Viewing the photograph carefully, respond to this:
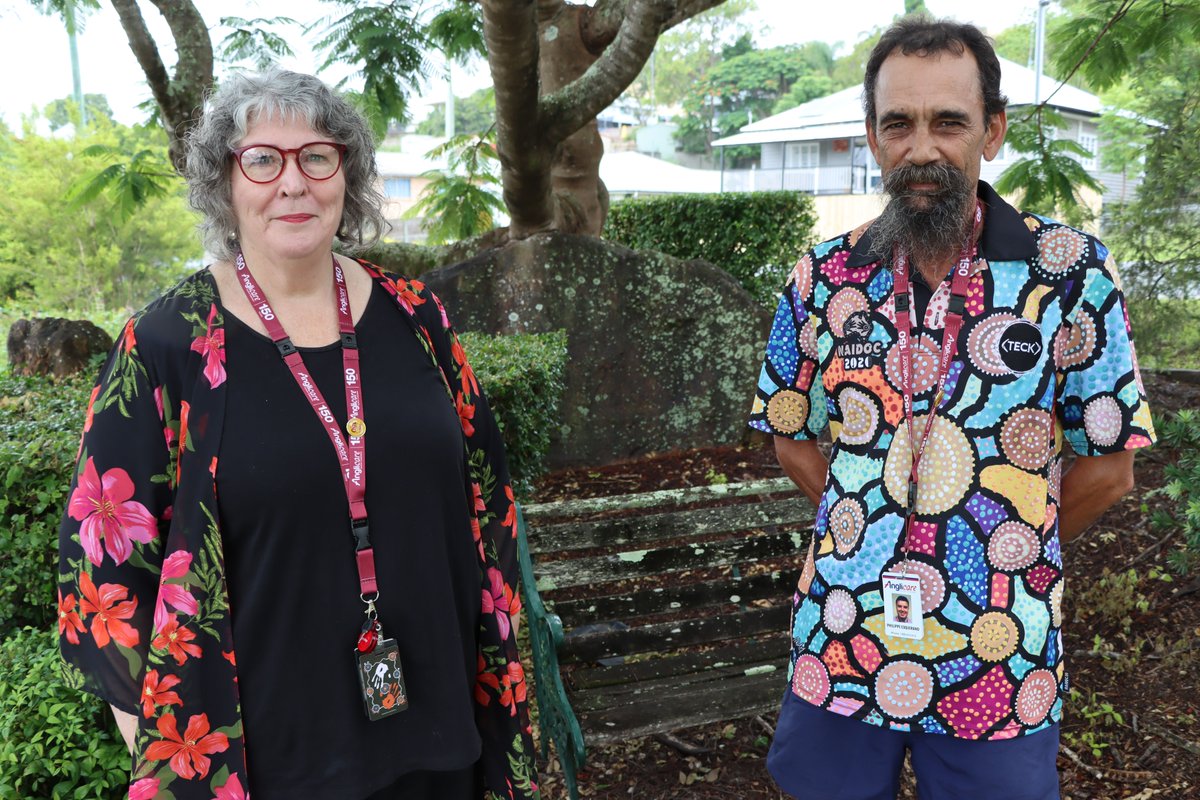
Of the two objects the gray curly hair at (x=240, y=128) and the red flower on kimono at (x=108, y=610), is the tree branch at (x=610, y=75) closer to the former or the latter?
the gray curly hair at (x=240, y=128)

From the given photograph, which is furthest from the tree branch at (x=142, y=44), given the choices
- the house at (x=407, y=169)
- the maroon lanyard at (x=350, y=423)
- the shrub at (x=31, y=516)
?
the house at (x=407, y=169)

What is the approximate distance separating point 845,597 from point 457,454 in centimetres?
82

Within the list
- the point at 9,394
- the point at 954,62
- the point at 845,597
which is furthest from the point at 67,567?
the point at 9,394

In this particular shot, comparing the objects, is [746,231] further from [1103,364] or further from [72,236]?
[72,236]

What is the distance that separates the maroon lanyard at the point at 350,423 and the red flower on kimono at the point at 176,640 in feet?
1.02

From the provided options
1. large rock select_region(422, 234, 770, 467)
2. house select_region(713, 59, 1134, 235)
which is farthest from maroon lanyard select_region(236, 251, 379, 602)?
house select_region(713, 59, 1134, 235)

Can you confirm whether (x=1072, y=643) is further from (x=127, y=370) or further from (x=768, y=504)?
(x=127, y=370)

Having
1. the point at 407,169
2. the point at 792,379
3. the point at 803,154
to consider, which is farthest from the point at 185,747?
the point at 803,154

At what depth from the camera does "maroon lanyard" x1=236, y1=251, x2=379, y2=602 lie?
1.87 metres

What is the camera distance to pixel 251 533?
1.83m

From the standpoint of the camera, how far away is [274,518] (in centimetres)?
183

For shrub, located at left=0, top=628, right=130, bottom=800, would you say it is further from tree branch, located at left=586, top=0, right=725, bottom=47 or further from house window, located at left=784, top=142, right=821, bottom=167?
Answer: house window, located at left=784, top=142, right=821, bottom=167

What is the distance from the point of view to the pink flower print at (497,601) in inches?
85.2

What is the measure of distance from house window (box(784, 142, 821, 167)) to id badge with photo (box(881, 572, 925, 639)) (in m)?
39.0
